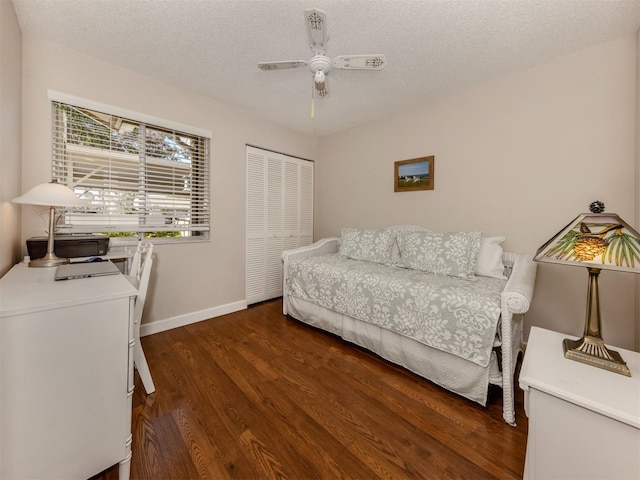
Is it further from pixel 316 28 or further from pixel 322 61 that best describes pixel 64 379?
pixel 322 61

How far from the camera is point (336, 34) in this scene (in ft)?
5.63

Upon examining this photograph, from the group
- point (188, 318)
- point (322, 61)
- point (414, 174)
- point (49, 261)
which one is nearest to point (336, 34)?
point (322, 61)

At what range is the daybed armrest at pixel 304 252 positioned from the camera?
284 centimetres

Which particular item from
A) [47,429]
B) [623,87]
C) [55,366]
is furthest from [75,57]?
[623,87]

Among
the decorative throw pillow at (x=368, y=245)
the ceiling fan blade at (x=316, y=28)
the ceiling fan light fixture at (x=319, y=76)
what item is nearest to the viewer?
the ceiling fan blade at (x=316, y=28)

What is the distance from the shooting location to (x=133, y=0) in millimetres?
1502

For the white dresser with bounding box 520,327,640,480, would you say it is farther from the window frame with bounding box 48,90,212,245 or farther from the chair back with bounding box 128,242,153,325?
the window frame with bounding box 48,90,212,245

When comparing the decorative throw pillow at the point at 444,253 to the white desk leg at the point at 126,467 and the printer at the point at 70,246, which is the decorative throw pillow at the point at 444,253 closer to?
the white desk leg at the point at 126,467

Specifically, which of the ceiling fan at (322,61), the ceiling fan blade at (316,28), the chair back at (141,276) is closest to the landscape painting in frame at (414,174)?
the ceiling fan at (322,61)

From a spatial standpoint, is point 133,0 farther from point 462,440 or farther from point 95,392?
point 462,440

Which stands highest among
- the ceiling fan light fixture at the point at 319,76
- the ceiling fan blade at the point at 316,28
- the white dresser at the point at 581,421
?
the ceiling fan blade at the point at 316,28

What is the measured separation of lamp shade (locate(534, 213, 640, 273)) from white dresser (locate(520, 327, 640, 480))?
1.36 feet

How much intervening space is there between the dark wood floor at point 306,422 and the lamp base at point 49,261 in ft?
3.11

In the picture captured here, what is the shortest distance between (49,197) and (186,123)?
56.2 inches
